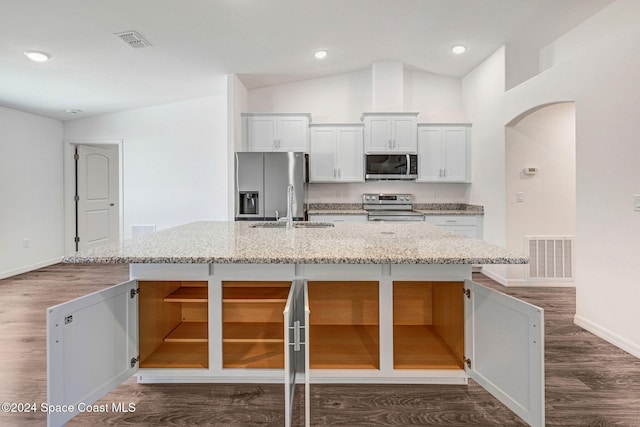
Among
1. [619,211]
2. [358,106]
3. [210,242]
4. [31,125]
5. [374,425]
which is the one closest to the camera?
[374,425]

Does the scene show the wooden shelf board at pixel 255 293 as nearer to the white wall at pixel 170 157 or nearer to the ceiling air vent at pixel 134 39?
the ceiling air vent at pixel 134 39

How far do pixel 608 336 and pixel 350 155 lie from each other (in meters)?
3.40

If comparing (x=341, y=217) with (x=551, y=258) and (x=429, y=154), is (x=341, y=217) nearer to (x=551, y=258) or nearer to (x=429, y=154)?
(x=429, y=154)

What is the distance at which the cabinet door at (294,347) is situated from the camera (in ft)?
4.32

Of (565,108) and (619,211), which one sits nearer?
(619,211)

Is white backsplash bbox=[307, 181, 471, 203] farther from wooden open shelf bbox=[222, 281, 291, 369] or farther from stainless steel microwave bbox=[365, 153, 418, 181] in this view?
wooden open shelf bbox=[222, 281, 291, 369]

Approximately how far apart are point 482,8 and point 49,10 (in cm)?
377

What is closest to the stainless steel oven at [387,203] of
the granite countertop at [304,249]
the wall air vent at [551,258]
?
the wall air vent at [551,258]

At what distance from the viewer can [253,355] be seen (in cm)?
194

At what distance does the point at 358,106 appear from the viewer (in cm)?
529

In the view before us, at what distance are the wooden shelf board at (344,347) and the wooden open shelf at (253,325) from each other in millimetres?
207

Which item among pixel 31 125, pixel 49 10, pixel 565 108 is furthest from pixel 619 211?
pixel 31 125

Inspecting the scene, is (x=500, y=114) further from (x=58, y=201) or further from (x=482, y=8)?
(x=58, y=201)

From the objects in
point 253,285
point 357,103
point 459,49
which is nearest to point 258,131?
point 357,103
